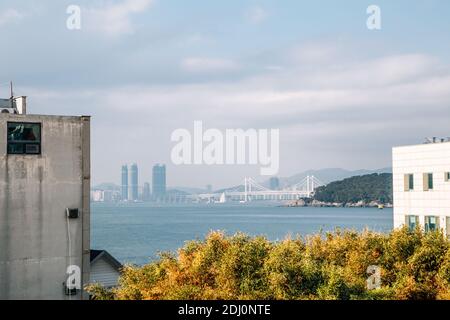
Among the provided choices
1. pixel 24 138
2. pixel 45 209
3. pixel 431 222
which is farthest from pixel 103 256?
pixel 431 222

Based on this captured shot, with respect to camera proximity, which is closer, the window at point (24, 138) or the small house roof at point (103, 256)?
the window at point (24, 138)

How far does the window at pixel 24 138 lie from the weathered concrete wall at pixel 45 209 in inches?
9.5

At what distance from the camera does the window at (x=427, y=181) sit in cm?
5431

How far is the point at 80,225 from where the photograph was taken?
107 feet

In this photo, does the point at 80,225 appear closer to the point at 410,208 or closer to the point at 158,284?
the point at 158,284

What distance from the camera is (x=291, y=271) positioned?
87.7ft

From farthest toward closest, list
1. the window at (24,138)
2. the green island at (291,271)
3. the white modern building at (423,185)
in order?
1. the white modern building at (423,185)
2. the window at (24,138)
3. the green island at (291,271)

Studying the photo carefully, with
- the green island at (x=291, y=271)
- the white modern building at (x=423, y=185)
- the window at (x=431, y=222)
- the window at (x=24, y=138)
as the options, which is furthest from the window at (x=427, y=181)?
the window at (x=24, y=138)

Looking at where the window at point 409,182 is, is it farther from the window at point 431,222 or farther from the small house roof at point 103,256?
the small house roof at point 103,256

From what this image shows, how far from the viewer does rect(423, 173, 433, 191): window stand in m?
54.3

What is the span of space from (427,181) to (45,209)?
34.5 meters

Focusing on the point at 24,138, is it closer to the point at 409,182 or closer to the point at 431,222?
the point at 431,222

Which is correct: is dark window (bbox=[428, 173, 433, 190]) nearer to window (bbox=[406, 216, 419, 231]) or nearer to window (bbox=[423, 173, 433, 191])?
window (bbox=[423, 173, 433, 191])

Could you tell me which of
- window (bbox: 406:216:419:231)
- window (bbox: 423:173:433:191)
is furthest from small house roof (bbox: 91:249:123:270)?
window (bbox: 423:173:433:191)
